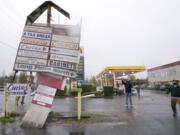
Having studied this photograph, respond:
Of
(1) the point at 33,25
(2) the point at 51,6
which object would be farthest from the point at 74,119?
(2) the point at 51,6

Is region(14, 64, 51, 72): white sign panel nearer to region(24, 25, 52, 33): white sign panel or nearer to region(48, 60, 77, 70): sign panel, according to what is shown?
region(48, 60, 77, 70): sign panel

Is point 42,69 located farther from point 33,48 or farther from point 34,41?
point 34,41

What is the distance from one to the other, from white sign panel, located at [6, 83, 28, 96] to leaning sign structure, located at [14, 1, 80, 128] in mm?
2107

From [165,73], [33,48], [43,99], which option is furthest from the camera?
[165,73]

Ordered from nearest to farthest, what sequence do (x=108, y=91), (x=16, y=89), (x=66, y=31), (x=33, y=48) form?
1. (x=33, y=48)
2. (x=66, y=31)
3. (x=16, y=89)
4. (x=108, y=91)

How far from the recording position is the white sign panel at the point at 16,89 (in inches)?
455

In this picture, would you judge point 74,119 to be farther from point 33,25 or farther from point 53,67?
point 33,25

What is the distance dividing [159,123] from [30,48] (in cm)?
556

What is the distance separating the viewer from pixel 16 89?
11766 mm

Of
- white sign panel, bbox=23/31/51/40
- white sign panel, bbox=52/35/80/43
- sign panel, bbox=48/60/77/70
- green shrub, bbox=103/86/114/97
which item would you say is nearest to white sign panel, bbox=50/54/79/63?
sign panel, bbox=48/60/77/70

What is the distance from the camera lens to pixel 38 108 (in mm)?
9523

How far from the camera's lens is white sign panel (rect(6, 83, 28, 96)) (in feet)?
37.9

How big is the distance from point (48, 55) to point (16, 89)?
9.34ft

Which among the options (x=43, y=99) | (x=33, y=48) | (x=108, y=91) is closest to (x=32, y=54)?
(x=33, y=48)
